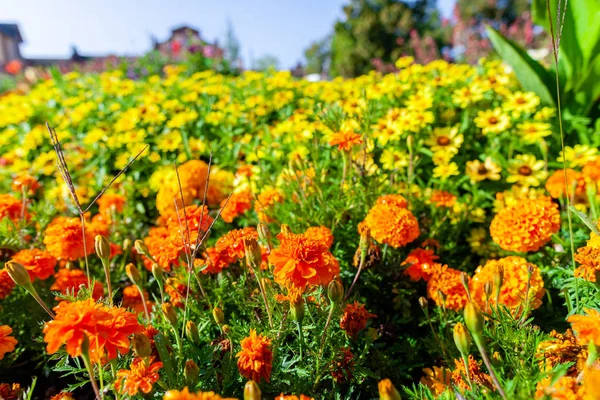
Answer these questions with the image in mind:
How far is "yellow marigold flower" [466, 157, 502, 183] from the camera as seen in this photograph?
5.68ft

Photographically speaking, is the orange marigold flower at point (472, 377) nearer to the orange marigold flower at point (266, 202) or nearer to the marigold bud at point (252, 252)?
the marigold bud at point (252, 252)

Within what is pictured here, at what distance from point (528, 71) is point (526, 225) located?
1.25 meters

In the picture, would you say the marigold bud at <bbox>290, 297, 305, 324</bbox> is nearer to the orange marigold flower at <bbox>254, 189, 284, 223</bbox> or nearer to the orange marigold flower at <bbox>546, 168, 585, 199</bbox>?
the orange marigold flower at <bbox>254, 189, 284, 223</bbox>

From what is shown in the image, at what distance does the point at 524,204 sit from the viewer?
128 centimetres

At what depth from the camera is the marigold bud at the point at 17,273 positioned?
0.91 metres

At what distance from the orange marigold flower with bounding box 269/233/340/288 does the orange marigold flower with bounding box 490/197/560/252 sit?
2.04 feet

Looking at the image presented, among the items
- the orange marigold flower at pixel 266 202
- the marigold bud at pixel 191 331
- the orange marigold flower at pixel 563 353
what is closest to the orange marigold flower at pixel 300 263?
the marigold bud at pixel 191 331

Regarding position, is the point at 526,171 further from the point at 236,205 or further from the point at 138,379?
the point at 138,379

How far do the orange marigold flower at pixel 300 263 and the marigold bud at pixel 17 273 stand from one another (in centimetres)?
53

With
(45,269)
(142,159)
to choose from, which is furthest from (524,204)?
(142,159)

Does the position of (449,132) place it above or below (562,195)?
above

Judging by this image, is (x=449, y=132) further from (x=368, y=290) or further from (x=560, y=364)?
(x=560, y=364)

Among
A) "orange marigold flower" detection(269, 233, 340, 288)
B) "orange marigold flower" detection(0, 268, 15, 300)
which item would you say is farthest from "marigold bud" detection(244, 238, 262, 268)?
"orange marigold flower" detection(0, 268, 15, 300)

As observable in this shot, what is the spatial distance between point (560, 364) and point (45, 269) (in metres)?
1.34
